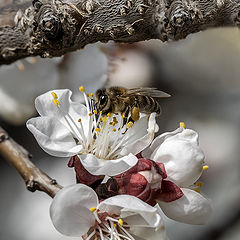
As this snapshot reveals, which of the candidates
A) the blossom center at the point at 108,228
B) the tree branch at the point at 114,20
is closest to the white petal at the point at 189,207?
the blossom center at the point at 108,228

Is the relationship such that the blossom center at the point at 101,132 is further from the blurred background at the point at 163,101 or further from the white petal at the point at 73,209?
the blurred background at the point at 163,101

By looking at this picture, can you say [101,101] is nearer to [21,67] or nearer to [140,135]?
[140,135]

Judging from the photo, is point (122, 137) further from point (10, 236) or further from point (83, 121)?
point (10, 236)

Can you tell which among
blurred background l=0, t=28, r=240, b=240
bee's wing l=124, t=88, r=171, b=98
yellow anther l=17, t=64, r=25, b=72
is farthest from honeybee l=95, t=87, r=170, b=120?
yellow anther l=17, t=64, r=25, b=72

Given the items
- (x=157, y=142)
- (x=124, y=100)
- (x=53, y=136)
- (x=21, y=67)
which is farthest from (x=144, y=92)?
(x=21, y=67)

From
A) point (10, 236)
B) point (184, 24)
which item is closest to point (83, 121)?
point (184, 24)

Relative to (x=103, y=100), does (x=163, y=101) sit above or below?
below
